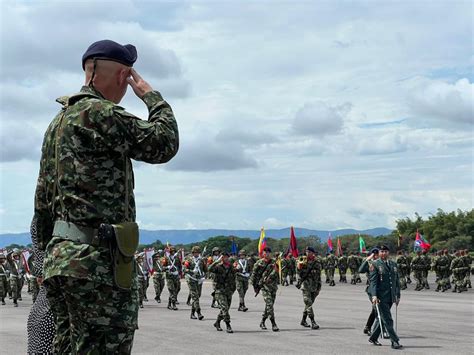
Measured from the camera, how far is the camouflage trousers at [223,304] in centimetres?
1738

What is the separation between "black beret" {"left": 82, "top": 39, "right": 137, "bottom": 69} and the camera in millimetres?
3857

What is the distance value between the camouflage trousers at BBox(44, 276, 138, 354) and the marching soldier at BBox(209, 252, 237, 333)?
539 inches

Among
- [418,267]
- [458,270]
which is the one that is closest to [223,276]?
[458,270]

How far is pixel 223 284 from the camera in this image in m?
18.2

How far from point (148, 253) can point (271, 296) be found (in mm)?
13419

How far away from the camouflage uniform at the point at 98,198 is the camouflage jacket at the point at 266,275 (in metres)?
14.1

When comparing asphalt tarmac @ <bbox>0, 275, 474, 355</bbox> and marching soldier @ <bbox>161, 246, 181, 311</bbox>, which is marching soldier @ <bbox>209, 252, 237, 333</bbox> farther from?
marching soldier @ <bbox>161, 246, 181, 311</bbox>

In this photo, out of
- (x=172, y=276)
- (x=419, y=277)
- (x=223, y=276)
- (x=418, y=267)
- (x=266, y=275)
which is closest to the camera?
(x=266, y=275)

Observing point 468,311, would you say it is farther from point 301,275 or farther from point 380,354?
point 380,354

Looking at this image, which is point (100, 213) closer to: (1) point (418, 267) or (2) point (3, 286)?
(2) point (3, 286)

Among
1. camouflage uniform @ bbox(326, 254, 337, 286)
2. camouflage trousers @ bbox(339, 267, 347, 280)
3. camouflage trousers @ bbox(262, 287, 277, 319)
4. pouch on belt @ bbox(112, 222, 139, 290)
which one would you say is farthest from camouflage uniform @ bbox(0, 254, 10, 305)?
pouch on belt @ bbox(112, 222, 139, 290)

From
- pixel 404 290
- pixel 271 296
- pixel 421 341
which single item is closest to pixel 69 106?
pixel 421 341

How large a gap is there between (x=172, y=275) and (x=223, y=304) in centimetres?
863

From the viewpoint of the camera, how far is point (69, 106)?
386 cm
